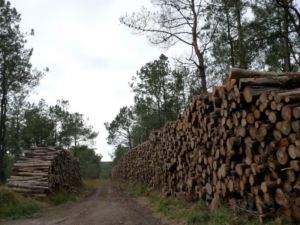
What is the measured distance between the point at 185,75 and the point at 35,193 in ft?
55.6

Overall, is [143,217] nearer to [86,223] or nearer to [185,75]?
[86,223]

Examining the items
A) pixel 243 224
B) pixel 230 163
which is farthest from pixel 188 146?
pixel 243 224

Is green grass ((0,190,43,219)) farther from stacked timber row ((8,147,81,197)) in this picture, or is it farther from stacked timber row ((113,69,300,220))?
stacked timber row ((113,69,300,220))

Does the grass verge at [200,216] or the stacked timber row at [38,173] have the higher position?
the stacked timber row at [38,173]

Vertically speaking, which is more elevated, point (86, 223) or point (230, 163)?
point (230, 163)

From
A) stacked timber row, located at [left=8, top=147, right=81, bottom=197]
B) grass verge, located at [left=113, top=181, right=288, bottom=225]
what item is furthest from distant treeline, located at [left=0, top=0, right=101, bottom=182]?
grass verge, located at [left=113, top=181, right=288, bottom=225]

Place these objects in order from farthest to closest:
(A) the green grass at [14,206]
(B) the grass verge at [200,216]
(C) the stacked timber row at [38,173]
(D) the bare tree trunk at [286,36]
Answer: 1. (C) the stacked timber row at [38,173]
2. (D) the bare tree trunk at [286,36]
3. (A) the green grass at [14,206]
4. (B) the grass verge at [200,216]

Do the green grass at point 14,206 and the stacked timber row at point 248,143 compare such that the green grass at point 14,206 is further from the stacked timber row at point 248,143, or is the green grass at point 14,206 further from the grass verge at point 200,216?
the stacked timber row at point 248,143

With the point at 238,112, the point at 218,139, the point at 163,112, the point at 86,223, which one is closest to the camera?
the point at 238,112

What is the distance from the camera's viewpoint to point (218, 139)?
9.79m

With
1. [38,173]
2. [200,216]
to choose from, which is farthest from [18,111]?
[200,216]

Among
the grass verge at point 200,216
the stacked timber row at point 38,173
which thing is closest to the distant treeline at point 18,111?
the stacked timber row at point 38,173

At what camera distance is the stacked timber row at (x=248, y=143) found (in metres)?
7.04

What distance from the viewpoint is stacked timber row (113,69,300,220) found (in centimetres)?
704
